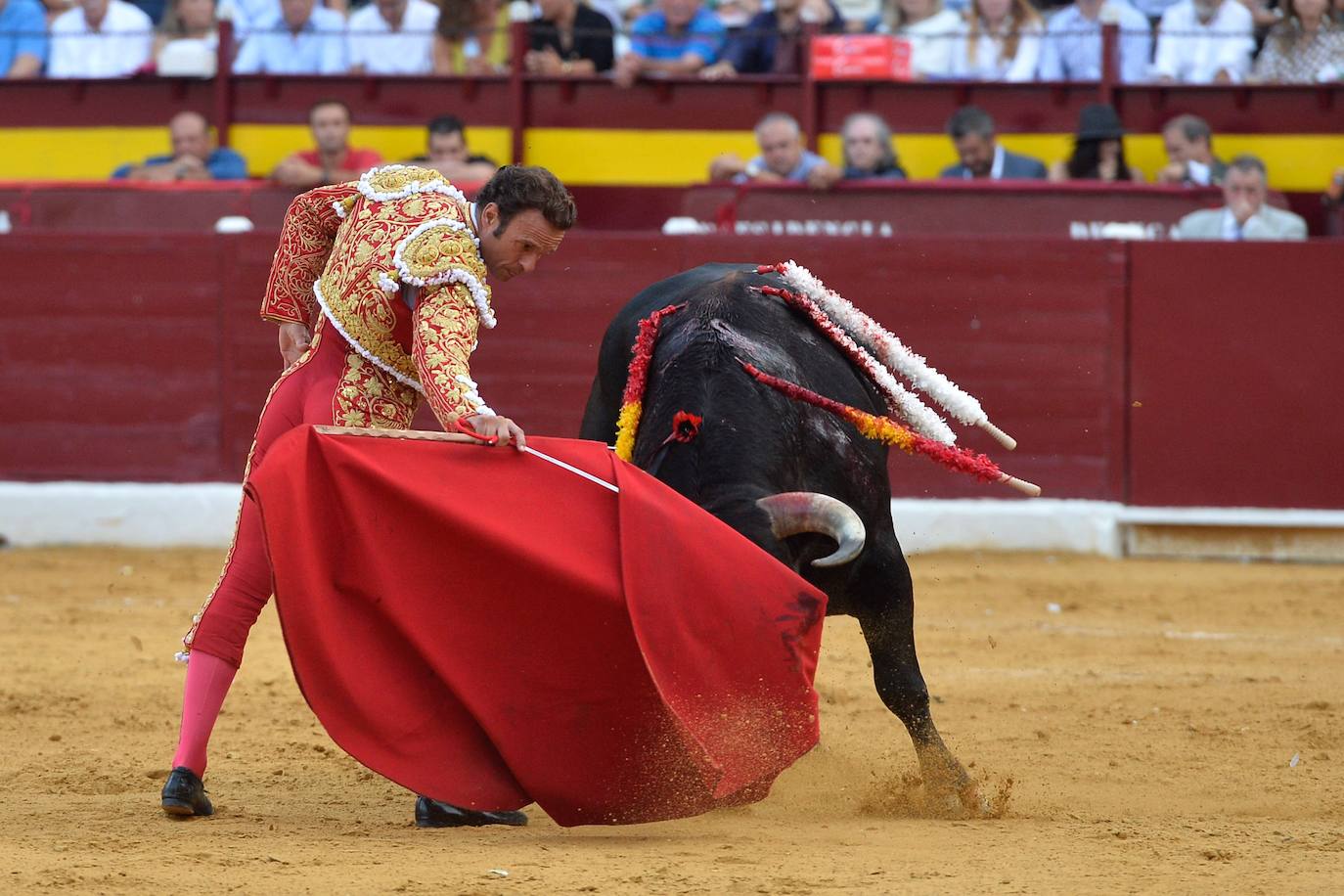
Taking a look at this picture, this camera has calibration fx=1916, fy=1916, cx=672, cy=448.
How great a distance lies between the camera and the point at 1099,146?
24.9 feet

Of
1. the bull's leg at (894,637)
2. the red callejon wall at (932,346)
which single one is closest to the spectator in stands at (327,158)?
the red callejon wall at (932,346)

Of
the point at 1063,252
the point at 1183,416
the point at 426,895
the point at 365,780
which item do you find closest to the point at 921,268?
the point at 1063,252

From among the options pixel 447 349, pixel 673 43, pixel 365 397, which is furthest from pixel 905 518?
pixel 447 349

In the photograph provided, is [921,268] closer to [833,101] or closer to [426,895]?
[833,101]

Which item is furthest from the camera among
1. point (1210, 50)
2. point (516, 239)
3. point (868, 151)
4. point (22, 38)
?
point (22, 38)

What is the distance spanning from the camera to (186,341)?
758 centimetres

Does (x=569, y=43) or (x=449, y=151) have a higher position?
(x=569, y=43)

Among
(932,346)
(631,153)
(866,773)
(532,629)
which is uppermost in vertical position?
(631,153)

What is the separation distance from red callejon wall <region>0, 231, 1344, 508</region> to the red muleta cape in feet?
13.1

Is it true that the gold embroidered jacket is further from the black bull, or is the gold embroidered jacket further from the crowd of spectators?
the crowd of spectators

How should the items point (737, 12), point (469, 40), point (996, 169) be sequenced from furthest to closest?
point (737, 12)
point (469, 40)
point (996, 169)

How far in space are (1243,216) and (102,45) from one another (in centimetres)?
518

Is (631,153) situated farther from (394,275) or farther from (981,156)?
(394,275)

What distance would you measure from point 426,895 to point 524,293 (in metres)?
4.97
